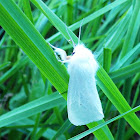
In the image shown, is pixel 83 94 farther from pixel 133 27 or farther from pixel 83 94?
pixel 133 27

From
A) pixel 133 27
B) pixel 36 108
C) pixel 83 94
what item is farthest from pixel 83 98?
pixel 133 27

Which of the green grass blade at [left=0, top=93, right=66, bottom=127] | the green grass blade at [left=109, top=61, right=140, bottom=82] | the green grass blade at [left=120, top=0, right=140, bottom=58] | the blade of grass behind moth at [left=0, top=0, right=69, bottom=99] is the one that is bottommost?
the green grass blade at [left=109, top=61, right=140, bottom=82]

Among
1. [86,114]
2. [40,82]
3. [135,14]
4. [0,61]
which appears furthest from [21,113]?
[0,61]

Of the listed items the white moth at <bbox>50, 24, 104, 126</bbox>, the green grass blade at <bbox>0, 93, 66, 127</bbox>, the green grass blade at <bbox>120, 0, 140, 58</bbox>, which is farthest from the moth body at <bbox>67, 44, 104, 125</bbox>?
the green grass blade at <bbox>120, 0, 140, 58</bbox>

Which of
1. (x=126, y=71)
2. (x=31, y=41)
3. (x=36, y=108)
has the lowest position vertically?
(x=126, y=71)

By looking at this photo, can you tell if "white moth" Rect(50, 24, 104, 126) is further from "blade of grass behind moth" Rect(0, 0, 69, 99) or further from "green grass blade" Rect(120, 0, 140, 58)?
"green grass blade" Rect(120, 0, 140, 58)

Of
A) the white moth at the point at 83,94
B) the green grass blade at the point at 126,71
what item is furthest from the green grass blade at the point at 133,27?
the white moth at the point at 83,94

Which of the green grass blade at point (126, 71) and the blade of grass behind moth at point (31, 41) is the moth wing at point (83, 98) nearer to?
the blade of grass behind moth at point (31, 41)

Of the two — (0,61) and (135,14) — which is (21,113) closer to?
(135,14)
